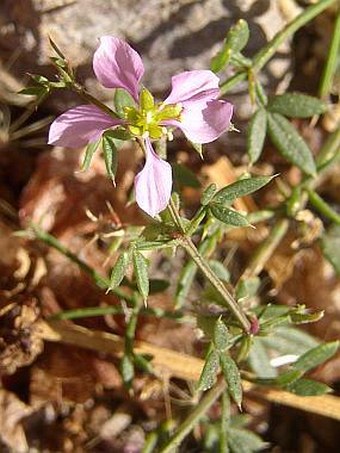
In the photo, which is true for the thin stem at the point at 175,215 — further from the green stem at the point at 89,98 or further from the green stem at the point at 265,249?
the green stem at the point at 265,249

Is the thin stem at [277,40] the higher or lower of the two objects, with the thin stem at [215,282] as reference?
higher

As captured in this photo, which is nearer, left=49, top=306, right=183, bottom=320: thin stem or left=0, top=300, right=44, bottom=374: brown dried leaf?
left=49, top=306, right=183, bottom=320: thin stem

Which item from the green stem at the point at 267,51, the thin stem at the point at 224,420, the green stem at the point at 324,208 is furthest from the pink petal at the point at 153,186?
the green stem at the point at 324,208

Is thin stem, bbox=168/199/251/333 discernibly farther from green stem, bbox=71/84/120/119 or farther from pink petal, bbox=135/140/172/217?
green stem, bbox=71/84/120/119

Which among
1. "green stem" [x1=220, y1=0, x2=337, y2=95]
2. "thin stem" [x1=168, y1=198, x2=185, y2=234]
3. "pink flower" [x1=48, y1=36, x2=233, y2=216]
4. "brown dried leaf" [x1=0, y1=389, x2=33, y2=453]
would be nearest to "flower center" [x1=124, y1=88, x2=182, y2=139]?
"pink flower" [x1=48, y1=36, x2=233, y2=216]

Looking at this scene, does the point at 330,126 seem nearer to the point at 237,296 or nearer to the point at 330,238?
the point at 330,238

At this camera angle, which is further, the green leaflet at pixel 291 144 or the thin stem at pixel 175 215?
the green leaflet at pixel 291 144

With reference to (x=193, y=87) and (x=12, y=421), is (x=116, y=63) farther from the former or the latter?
(x=12, y=421)

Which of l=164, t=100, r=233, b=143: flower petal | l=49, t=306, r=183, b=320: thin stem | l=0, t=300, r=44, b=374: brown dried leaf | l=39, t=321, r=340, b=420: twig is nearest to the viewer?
l=164, t=100, r=233, b=143: flower petal
